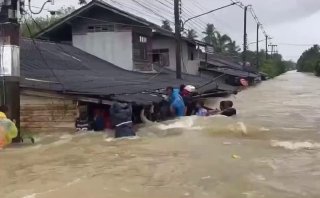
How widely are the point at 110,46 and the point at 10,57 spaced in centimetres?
1291

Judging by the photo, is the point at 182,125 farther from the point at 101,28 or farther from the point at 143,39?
the point at 143,39

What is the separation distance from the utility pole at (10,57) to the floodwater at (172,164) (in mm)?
1184

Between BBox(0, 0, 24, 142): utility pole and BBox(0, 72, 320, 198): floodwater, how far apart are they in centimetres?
118

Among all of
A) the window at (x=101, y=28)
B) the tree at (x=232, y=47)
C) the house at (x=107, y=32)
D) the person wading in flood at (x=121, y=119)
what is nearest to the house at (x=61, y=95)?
the person wading in flood at (x=121, y=119)

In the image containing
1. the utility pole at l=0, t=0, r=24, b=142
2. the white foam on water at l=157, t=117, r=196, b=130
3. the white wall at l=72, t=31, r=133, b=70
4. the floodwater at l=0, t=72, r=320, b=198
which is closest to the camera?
the floodwater at l=0, t=72, r=320, b=198

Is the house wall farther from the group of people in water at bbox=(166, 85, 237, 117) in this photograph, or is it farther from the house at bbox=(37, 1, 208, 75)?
the group of people in water at bbox=(166, 85, 237, 117)

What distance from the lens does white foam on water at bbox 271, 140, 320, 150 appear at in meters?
13.2

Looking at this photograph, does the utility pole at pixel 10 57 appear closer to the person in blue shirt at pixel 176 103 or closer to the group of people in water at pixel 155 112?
the group of people in water at pixel 155 112

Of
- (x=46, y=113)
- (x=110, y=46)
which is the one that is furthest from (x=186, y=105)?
(x=110, y=46)

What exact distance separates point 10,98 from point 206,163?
526cm

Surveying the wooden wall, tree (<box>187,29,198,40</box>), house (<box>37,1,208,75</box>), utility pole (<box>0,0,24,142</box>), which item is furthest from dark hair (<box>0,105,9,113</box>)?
tree (<box>187,29,198,40</box>)

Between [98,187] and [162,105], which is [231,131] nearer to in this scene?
[162,105]

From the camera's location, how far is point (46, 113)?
14.2 m

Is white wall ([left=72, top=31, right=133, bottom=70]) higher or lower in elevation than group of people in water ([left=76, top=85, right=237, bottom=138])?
higher
